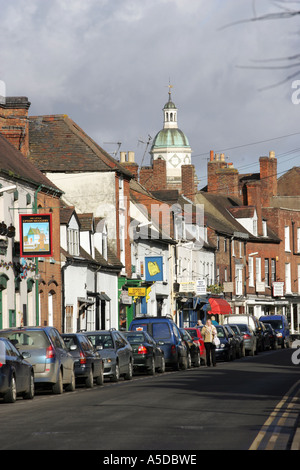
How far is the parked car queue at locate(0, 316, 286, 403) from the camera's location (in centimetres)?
2172

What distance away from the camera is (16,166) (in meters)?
40.6

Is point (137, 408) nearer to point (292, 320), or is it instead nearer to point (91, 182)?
point (91, 182)

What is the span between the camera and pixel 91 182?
172ft

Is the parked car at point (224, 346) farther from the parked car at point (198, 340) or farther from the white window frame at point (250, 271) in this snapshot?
the white window frame at point (250, 271)

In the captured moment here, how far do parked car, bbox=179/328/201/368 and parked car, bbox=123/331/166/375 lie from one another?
4206 millimetres

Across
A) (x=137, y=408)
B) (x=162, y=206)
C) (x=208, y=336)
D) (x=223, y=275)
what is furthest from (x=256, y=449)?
(x=223, y=275)

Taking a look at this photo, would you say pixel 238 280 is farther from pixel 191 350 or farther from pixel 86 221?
pixel 191 350

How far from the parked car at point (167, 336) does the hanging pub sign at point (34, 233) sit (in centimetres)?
446

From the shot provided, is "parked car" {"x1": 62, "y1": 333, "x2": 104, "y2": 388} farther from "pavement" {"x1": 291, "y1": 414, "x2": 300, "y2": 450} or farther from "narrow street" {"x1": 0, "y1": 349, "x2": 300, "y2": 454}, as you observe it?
"pavement" {"x1": 291, "y1": 414, "x2": 300, "y2": 450}

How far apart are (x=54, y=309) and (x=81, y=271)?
143 inches

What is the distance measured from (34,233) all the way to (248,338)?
60.0 feet

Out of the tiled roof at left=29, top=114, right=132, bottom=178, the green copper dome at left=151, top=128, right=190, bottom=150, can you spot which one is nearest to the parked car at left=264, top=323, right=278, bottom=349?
the tiled roof at left=29, top=114, right=132, bottom=178

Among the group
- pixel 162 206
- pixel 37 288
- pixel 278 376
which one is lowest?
pixel 278 376

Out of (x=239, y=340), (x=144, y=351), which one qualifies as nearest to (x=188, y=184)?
(x=239, y=340)
